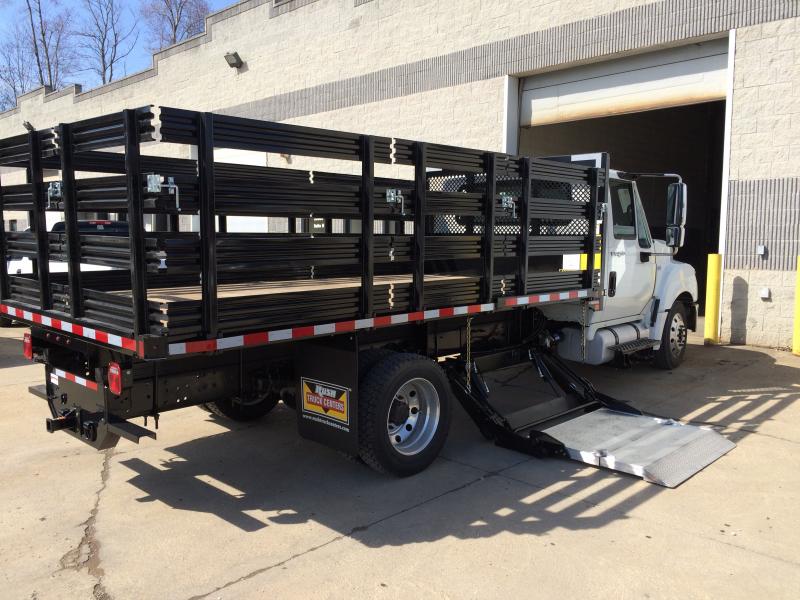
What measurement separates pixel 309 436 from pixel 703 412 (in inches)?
165

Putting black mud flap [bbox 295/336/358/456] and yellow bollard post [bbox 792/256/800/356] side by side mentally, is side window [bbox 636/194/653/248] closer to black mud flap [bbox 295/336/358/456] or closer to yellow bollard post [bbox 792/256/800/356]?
yellow bollard post [bbox 792/256/800/356]

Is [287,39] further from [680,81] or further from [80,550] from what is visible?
[80,550]

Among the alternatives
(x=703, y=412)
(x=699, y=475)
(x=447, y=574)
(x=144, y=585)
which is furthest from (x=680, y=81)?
(x=144, y=585)

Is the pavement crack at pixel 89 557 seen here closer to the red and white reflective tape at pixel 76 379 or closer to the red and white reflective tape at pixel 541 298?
the red and white reflective tape at pixel 76 379

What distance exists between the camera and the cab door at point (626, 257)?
7.21 metres

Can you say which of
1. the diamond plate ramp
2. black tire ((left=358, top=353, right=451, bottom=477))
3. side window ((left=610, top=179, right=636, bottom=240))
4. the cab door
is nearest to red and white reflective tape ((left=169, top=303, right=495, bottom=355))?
black tire ((left=358, top=353, right=451, bottom=477))

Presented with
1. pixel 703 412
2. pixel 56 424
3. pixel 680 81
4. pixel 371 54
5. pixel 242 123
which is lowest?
pixel 703 412

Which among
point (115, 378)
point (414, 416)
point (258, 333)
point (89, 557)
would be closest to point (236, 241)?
point (258, 333)

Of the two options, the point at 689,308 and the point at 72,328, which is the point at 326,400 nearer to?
the point at 72,328

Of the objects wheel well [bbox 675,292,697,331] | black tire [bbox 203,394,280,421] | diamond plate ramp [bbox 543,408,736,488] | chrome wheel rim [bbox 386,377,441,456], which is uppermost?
wheel well [bbox 675,292,697,331]

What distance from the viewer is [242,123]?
3900mm

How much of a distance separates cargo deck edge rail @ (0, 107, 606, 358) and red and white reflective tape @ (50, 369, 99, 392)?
0.40 m

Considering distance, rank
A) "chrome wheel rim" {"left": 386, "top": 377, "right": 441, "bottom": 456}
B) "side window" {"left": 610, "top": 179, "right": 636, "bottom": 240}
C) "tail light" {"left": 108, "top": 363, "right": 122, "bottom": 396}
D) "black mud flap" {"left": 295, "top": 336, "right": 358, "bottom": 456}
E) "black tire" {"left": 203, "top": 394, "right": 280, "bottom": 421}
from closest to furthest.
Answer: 1. "tail light" {"left": 108, "top": 363, "right": 122, "bottom": 396}
2. "black mud flap" {"left": 295, "top": 336, "right": 358, "bottom": 456}
3. "chrome wheel rim" {"left": 386, "top": 377, "right": 441, "bottom": 456}
4. "black tire" {"left": 203, "top": 394, "right": 280, "bottom": 421}
5. "side window" {"left": 610, "top": 179, "right": 636, "bottom": 240}

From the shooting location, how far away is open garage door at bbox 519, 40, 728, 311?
10.8m
